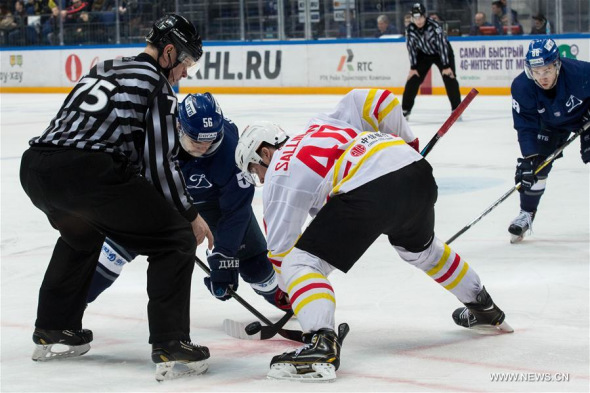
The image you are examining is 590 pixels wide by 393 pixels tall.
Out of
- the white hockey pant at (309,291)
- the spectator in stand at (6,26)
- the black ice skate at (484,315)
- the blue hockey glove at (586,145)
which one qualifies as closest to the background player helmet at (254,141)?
the white hockey pant at (309,291)

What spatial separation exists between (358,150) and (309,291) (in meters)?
0.45

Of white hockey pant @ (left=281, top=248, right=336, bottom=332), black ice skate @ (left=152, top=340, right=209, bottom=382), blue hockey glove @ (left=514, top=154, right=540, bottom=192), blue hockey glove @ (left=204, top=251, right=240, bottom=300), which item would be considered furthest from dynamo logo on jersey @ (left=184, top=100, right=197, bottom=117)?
blue hockey glove @ (left=514, top=154, right=540, bottom=192)

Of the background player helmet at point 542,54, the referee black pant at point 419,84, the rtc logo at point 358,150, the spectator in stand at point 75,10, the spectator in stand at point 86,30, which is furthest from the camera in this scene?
the spectator in stand at point 75,10

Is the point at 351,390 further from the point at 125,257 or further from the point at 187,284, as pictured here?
the point at 125,257

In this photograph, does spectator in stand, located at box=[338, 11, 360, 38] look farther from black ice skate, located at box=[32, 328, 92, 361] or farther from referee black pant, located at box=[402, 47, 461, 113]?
black ice skate, located at box=[32, 328, 92, 361]

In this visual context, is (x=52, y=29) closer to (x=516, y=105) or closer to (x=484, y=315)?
(x=516, y=105)

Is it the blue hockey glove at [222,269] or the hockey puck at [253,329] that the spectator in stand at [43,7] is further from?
the hockey puck at [253,329]

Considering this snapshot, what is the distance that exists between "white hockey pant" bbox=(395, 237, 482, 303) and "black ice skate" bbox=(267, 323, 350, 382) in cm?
54

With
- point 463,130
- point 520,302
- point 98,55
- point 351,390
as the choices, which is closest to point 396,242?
point 351,390

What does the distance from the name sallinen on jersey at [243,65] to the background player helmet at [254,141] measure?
41.4ft

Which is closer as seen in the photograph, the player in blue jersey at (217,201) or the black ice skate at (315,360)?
the black ice skate at (315,360)

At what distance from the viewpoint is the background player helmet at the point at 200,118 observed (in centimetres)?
334

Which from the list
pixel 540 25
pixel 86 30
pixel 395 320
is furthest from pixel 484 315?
pixel 86 30

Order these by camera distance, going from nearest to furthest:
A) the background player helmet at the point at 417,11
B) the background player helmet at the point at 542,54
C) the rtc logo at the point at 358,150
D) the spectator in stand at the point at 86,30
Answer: the rtc logo at the point at 358,150, the background player helmet at the point at 542,54, the background player helmet at the point at 417,11, the spectator in stand at the point at 86,30
